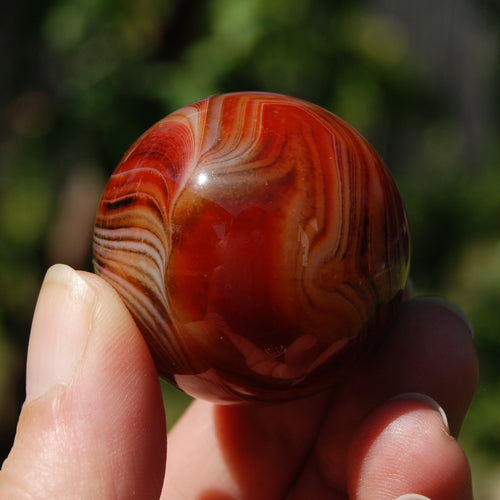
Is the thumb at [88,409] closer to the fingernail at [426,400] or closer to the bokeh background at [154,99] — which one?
the fingernail at [426,400]

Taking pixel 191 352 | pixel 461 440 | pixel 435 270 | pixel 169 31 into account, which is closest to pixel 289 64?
pixel 169 31

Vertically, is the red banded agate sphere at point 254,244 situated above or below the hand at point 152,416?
above

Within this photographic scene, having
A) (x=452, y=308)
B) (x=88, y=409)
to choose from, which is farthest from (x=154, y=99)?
(x=88, y=409)

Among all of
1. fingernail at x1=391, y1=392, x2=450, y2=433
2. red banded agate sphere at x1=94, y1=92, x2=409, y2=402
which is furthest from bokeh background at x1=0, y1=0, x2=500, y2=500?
red banded agate sphere at x1=94, y1=92, x2=409, y2=402

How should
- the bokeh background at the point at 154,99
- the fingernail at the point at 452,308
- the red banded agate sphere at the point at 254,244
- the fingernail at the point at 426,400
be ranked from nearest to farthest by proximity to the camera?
the red banded agate sphere at the point at 254,244 < the fingernail at the point at 426,400 < the fingernail at the point at 452,308 < the bokeh background at the point at 154,99

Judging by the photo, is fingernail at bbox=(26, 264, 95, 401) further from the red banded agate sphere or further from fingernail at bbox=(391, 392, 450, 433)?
fingernail at bbox=(391, 392, 450, 433)

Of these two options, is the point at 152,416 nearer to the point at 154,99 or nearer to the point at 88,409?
the point at 88,409

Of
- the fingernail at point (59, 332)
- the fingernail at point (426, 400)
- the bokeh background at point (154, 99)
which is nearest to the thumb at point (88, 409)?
the fingernail at point (59, 332)
